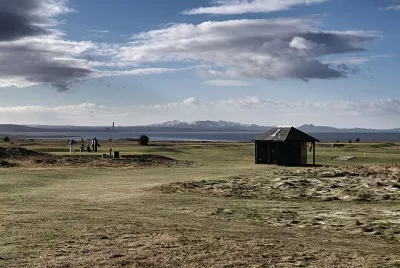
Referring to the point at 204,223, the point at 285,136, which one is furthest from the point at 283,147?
the point at 204,223

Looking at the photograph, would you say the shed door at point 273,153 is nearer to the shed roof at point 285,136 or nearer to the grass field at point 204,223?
the shed roof at point 285,136

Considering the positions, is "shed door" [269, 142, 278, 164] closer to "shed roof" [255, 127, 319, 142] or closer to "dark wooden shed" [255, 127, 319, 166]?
"dark wooden shed" [255, 127, 319, 166]

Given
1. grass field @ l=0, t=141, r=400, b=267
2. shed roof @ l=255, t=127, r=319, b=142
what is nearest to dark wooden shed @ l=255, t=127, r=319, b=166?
shed roof @ l=255, t=127, r=319, b=142

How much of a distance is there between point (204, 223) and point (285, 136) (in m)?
38.1

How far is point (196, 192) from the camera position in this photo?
27625 mm

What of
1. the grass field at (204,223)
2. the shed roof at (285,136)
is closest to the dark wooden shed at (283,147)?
the shed roof at (285,136)

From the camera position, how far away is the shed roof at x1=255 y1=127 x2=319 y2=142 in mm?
53406

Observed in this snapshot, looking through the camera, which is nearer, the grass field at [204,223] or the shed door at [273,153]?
the grass field at [204,223]

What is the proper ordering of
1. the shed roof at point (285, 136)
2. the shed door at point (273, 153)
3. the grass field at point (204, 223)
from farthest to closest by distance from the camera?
1. the shed door at point (273, 153)
2. the shed roof at point (285, 136)
3. the grass field at point (204, 223)

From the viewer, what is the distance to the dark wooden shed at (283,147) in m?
53.4

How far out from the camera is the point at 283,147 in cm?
5362

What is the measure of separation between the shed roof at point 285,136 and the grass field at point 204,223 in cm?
2112

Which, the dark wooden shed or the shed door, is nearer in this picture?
the dark wooden shed

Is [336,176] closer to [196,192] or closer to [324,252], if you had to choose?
[196,192]
